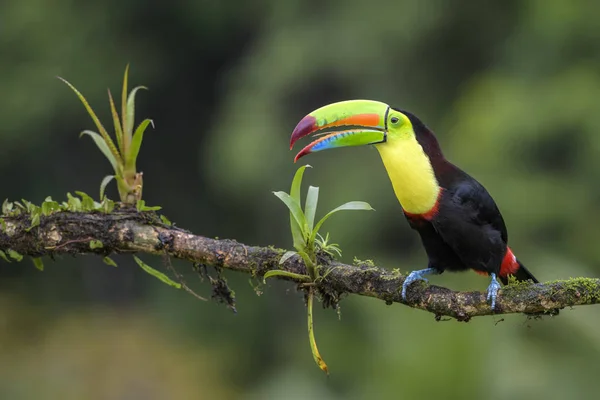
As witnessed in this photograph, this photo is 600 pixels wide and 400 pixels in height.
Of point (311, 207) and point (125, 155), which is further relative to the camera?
point (125, 155)

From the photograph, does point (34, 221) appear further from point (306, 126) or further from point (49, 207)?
point (306, 126)

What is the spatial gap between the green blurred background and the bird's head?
2.86 ft

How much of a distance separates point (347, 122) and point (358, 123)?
0.03m

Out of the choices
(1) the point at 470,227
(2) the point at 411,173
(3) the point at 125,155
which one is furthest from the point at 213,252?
(1) the point at 470,227

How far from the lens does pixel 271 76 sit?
7398mm

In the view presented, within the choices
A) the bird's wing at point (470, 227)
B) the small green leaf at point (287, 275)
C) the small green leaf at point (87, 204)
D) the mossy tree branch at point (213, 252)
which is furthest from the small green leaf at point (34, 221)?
the bird's wing at point (470, 227)

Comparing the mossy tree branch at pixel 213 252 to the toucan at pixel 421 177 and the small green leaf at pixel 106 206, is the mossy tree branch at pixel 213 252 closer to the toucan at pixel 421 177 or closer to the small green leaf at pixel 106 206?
the small green leaf at pixel 106 206

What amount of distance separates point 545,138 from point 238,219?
403 centimetres

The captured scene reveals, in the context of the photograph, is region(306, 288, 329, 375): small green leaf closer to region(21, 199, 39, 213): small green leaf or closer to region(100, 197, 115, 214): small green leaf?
region(100, 197, 115, 214): small green leaf

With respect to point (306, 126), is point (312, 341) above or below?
below

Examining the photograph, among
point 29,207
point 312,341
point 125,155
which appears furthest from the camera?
point 125,155

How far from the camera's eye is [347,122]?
7.91 ft

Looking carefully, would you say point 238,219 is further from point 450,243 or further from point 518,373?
point 450,243

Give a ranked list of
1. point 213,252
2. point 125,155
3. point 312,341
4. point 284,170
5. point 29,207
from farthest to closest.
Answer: point 284,170
point 125,155
point 29,207
point 213,252
point 312,341
